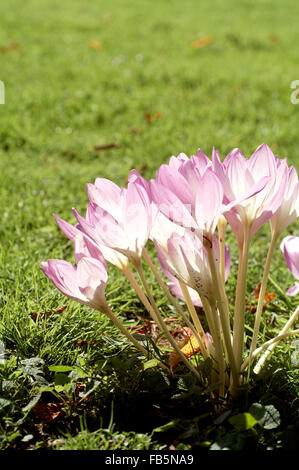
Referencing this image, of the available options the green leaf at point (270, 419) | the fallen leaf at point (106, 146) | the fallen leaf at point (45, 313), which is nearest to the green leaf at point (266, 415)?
the green leaf at point (270, 419)

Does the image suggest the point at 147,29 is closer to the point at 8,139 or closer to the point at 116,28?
the point at 116,28

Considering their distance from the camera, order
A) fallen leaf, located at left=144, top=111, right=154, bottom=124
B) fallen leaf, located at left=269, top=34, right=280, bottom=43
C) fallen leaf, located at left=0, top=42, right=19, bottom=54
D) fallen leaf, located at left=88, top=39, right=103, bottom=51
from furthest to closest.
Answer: fallen leaf, located at left=269, top=34, right=280, bottom=43 → fallen leaf, located at left=88, top=39, right=103, bottom=51 → fallen leaf, located at left=0, top=42, right=19, bottom=54 → fallen leaf, located at left=144, top=111, right=154, bottom=124

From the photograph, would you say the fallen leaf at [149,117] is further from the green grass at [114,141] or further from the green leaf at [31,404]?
the green leaf at [31,404]

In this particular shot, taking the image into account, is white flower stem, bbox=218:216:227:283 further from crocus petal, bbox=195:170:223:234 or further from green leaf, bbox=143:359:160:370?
green leaf, bbox=143:359:160:370

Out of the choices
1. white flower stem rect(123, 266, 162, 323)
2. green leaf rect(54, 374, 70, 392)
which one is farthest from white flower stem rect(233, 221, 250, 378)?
green leaf rect(54, 374, 70, 392)

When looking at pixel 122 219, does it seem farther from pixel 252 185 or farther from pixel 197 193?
pixel 252 185

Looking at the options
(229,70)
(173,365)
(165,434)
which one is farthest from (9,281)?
(229,70)

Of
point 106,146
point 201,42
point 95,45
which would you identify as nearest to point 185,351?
point 106,146
